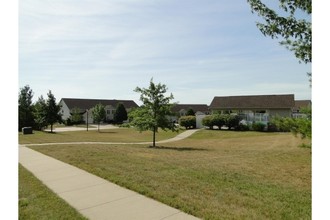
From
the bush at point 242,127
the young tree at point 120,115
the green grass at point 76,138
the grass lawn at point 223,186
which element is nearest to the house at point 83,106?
the young tree at point 120,115

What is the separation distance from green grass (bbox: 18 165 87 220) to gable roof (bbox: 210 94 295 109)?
46969 millimetres

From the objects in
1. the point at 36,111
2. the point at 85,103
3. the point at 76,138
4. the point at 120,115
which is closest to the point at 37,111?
the point at 36,111

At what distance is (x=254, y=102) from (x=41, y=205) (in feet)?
163

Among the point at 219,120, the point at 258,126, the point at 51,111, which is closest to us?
the point at 258,126

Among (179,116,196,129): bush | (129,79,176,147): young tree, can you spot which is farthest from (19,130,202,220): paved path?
(179,116,196,129): bush

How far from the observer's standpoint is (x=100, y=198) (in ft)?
20.7

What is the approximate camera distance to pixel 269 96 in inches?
2076

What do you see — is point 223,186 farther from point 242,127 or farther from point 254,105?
point 254,105

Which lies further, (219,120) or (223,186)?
(219,120)

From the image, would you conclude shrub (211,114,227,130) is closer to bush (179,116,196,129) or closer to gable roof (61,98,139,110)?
bush (179,116,196,129)

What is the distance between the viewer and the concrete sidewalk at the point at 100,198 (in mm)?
5305

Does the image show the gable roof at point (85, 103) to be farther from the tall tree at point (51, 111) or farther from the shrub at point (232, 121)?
the shrub at point (232, 121)
